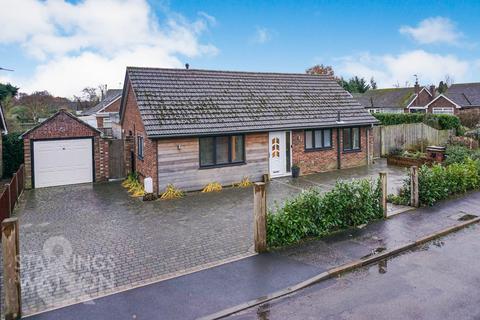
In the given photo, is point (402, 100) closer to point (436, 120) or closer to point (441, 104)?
point (441, 104)

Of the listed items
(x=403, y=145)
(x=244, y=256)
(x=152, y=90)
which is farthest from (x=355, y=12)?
(x=244, y=256)

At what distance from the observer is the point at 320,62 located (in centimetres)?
6381

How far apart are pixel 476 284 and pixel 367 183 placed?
13.4 ft

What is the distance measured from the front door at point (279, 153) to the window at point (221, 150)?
158 cm

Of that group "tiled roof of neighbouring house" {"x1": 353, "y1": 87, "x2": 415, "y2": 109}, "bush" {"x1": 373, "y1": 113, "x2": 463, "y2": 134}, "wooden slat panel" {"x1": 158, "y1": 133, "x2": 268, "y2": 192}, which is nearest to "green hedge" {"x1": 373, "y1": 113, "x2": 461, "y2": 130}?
"bush" {"x1": 373, "y1": 113, "x2": 463, "y2": 134}

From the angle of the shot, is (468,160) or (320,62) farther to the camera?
(320,62)

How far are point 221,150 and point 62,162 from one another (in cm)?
691

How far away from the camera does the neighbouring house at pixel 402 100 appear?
165ft

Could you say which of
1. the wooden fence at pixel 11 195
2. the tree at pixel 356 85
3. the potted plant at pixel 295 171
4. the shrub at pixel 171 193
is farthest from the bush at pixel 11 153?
the tree at pixel 356 85

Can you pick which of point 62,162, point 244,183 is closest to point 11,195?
point 62,162

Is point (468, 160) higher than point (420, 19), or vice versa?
point (420, 19)

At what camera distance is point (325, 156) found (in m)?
19.2

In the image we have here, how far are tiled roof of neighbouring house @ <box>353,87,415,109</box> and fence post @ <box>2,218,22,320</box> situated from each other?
2003 inches

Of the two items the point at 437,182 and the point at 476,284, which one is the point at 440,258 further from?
the point at 437,182
